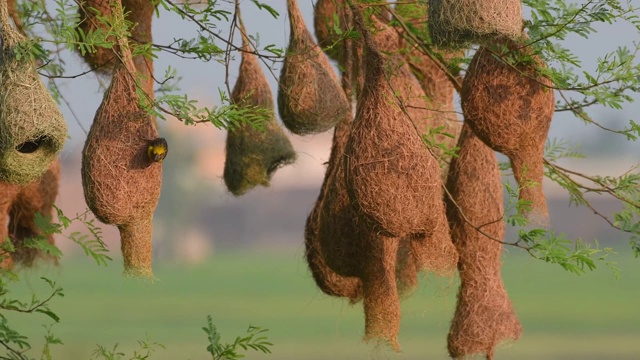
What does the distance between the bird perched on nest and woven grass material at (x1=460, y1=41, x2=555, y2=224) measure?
2.57 feet

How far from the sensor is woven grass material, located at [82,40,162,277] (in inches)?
117

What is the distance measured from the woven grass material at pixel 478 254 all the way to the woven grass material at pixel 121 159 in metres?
0.99

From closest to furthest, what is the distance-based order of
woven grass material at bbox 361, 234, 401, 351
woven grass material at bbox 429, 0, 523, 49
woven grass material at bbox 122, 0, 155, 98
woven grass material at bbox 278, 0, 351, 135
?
woven grass material at bbox 429, 0, 523, 49
woven grass material at bbox 361, 234, 401, 351
woven grass material at bbox 278, 0, 351, 135
woven grass material at bbox 122, 0, 155, 98

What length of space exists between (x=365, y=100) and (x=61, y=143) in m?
0.76

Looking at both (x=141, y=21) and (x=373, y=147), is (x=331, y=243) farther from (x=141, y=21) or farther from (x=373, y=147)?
(x=141, y=21)

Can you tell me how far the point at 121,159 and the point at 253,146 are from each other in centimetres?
106

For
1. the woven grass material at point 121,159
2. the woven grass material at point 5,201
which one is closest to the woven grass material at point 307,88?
the woven grass material at point 121,159

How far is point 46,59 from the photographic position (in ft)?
10.4

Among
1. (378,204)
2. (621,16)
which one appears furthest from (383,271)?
(621,16)

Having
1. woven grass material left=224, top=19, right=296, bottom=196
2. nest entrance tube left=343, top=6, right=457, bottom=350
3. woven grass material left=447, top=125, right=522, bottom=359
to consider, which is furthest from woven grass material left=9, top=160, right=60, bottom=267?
nest entrance tube left=343, top=6, right=457, bottom=350

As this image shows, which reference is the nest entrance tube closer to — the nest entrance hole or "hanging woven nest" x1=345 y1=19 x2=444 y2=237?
"hanging woven nest" x1=345 y1=19 x2=444 y2=237

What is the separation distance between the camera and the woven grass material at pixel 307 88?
3.47 meters

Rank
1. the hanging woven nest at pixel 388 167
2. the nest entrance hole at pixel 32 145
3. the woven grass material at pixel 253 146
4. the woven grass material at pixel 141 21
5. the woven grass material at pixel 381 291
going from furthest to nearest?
the woven grass material at pixel 253 146, the woven grass material at pixel 141 21, the woven grass material at pixel 381 291, the nest entrance hole at pixel 32 145, the hanging woven nest at pixel 388 167

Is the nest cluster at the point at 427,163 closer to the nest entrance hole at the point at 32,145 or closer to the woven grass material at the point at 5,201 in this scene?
the nest entrance hole at the point at 32,145
